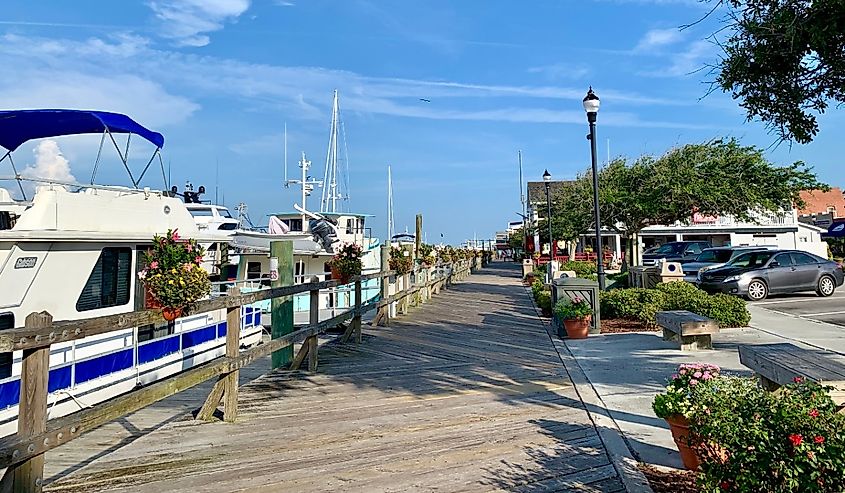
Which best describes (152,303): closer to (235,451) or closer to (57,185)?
(235,451)

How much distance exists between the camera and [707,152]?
22.5 m

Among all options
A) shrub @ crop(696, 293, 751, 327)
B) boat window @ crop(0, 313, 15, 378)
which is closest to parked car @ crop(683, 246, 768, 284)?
shrub @ crop(696, 293, 751, 327)

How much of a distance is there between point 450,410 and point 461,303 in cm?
1263

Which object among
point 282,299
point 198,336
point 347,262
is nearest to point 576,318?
point 347,262

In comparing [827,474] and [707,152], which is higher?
[707,152]

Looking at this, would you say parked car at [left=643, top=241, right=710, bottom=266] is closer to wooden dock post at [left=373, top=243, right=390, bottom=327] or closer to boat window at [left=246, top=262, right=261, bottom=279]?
boat window at [left=246, top=262, right=261, bottom=279]

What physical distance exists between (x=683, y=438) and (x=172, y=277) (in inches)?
151

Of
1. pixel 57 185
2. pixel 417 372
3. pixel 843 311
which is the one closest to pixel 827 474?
pixel 417 372

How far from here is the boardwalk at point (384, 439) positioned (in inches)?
163

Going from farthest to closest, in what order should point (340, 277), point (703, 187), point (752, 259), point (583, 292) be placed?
point (703, 187) → point (752, 259) → point (583, 292) → point (340, 277)

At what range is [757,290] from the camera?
16578mm

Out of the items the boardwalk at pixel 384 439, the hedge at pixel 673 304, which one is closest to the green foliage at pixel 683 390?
the boardwalk at pixel 384 439

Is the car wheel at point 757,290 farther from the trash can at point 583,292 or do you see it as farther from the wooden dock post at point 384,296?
the wooden dock post at point 384,296

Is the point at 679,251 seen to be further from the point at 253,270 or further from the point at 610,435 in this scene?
the point at 610,435
